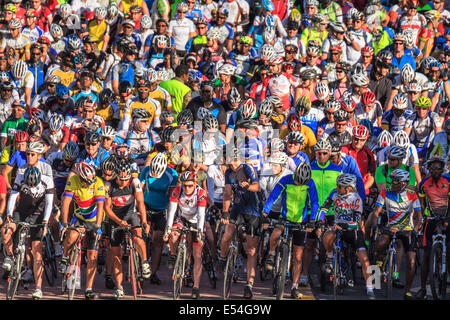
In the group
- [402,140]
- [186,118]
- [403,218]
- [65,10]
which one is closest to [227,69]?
[186,118]

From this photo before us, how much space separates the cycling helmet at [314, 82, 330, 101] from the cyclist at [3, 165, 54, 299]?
6.54 meters

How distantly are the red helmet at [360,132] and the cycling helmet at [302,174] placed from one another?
251cm

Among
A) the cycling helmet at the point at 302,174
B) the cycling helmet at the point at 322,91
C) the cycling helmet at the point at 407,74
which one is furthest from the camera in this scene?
the cycling helmet at the point at 407,74

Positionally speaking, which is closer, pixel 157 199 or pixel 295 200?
pixel 295 200

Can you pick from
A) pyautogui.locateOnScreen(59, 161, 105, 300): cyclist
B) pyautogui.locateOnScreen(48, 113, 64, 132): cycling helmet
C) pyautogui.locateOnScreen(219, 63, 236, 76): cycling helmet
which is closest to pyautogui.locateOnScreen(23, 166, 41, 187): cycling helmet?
pyautogui.locateOnScreen(59, 161, 105, 300): cyclist

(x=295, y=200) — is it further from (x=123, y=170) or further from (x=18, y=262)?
(x=18, y=262)

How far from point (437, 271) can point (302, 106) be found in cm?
490

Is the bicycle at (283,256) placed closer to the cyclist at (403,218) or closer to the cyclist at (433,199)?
the cyclist at (403,218)

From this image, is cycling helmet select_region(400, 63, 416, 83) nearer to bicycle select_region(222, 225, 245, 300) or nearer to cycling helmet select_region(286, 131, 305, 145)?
cycling helmet select_region(286, 131, 305, 145)

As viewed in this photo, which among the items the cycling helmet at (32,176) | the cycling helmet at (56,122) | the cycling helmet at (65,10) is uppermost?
the cycling helmet at (65,10)

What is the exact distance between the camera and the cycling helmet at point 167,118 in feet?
60.4

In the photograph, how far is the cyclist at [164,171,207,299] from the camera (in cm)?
1579

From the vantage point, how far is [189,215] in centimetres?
1609

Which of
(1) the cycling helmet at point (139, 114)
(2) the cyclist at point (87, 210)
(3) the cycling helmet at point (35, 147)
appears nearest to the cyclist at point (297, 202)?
(2) the cyclist at point (87, 210)
